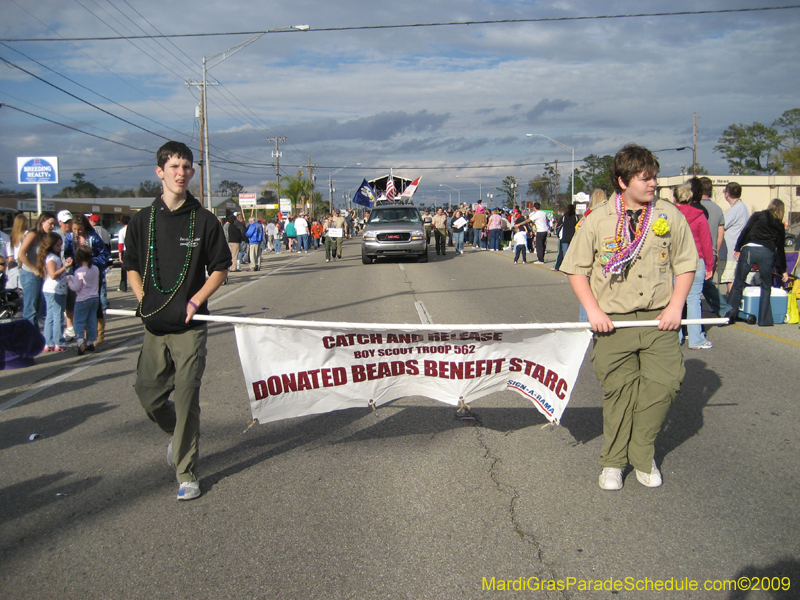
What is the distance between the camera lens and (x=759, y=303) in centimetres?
955

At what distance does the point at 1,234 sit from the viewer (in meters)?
11.3

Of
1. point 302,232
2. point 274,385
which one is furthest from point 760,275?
point 302,232

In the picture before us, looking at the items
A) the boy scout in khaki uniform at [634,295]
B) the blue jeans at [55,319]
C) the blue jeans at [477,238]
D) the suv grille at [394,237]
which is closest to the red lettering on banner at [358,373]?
the boy scout in khaki uniform at [634,295]

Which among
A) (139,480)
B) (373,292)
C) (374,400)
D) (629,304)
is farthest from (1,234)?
(629,304)

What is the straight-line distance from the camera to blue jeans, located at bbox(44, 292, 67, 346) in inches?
329

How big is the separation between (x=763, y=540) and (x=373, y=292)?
37.3 feet

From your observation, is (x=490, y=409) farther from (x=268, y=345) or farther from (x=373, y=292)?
(x=373, y=292)

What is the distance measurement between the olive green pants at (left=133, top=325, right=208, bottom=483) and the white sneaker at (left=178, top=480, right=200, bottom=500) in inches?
1.2

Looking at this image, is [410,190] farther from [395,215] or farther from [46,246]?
[46,246]

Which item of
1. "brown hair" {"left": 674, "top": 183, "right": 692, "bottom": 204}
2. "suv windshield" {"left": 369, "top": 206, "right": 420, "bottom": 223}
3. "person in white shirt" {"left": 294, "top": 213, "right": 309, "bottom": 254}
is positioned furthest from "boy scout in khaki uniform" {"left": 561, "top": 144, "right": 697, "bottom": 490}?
"person in white shirt" {"left": 294, "top": 213, "right": 309, "bottom": 254}

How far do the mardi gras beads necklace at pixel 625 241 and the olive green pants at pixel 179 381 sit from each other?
97.6 inches

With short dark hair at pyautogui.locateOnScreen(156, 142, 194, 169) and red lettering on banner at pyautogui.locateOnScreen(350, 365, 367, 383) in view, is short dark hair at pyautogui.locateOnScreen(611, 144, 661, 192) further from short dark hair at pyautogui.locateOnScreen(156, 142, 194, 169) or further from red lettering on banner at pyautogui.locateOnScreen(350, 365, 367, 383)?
short dark hair at pyautogui.locateOnScreen(156, 142, 194, 169)

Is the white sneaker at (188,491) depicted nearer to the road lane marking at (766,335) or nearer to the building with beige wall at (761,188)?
the road lane marking at (766,335)

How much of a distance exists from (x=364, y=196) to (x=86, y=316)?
28458mm
